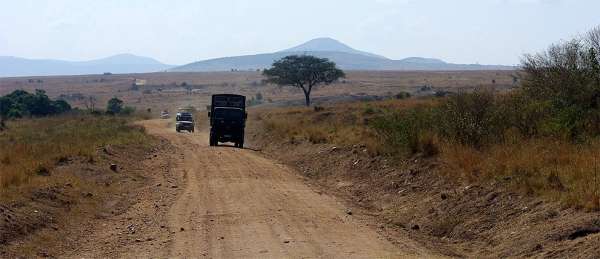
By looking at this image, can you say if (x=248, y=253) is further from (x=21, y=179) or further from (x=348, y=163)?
(x=348, y=163)

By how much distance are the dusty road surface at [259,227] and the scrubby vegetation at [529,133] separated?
310cm

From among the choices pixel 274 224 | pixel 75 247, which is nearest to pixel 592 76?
pixel 274 224

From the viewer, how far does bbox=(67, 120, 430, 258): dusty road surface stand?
10625 mm

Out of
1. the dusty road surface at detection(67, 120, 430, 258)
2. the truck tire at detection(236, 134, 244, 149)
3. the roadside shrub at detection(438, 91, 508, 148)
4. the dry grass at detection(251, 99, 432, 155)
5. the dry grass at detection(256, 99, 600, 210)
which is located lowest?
the truck tire at detection(236, 134, 244, 149)

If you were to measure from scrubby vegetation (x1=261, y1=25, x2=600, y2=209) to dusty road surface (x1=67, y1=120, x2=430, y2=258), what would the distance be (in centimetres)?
310

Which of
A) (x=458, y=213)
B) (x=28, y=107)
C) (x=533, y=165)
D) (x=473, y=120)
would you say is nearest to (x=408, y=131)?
(x=473, y=120)

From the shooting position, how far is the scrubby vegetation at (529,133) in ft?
43.4

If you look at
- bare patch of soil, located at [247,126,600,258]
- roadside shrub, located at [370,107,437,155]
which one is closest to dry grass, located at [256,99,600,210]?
roadside shrub, located at [370,107,437,155]

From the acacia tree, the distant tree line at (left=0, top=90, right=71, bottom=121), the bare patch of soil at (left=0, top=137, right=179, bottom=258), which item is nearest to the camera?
the bare patch of soil at (left=0, top=137, right=179, bottom=258)

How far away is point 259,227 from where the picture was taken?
40.9ft

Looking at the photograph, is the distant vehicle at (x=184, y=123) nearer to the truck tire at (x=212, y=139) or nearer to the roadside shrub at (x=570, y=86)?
the truck tire at (x=212, y=139)

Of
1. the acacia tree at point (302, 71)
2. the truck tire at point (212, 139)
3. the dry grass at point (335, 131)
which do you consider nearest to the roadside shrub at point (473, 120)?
the dry grass at point (335, 131)

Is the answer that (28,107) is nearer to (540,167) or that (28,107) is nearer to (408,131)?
(408,131)

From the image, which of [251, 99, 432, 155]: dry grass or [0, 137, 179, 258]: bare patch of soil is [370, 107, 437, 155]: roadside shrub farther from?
[0, 137, 179, 258]: bare patch of soil
